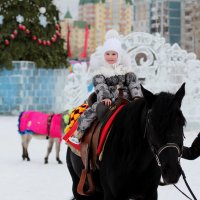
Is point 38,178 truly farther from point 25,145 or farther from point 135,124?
point 135,124

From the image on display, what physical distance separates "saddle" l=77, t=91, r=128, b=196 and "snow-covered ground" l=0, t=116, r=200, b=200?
252cm

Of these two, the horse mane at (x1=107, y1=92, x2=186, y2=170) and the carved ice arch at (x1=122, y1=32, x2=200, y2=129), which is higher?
the carved ice arch at (x1=122, y1=32, x2=200, y2=129)

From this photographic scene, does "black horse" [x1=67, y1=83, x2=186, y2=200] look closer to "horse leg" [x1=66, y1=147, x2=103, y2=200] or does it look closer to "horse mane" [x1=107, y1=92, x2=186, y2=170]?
"horse mane" [x1=107, y1=92, x2=186, y2=170]

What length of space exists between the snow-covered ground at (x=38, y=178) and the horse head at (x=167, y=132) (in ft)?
12.2

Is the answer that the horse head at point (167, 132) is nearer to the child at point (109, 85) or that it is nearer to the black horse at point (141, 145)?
the black horse at point (141, 145)

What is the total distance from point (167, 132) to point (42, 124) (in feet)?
24.8

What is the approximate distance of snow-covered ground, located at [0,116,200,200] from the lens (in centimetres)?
752

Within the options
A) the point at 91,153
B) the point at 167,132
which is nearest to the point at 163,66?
the point at 91,153

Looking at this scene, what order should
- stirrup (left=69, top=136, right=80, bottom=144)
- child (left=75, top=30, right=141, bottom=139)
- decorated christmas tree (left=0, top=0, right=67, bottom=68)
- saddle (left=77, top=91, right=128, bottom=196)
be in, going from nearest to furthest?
saddle (left=77, top=91, right=128, bottom=196)
child (left=75, top=30, right=141, bottom=139)
stirrup (left=69, top=136, right=80, bottom=144)
decorated christmas tree (left=0, top=0, right=67, bottom=68)

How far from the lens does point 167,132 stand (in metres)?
3.62

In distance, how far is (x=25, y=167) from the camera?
10203 mm

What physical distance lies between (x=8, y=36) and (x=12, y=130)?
625 centimetres

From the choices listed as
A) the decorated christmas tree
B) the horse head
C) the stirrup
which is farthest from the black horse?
the decorated christmas tree

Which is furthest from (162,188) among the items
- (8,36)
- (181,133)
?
(8,36)
